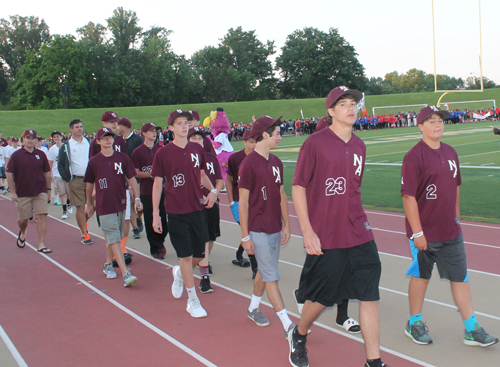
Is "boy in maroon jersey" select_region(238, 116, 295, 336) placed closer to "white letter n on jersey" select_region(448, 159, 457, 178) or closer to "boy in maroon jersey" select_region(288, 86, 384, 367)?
"boy in maroon jersey" select_region(288, 86, 384, 367)

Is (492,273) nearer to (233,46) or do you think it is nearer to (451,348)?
(451,348)

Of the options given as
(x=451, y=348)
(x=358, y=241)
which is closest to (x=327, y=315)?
(x=451, y=348)

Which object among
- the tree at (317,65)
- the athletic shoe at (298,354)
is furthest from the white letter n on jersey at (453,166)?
the tree at (317,65)

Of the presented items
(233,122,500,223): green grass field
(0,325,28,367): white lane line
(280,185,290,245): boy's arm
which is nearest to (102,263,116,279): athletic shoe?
(0,325,28,367): white lane line

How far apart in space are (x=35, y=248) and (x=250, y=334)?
19.3ft

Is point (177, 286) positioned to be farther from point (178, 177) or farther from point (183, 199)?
point (178, 177)

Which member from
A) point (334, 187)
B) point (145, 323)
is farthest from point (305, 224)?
point (145, 323)

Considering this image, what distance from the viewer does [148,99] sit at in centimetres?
7881

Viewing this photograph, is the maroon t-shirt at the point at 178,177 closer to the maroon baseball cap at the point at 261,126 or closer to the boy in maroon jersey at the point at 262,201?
the boy in maroon jersey at the point at 262,201

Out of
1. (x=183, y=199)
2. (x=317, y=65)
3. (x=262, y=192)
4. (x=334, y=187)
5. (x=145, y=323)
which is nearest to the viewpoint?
(x=334, y=187)

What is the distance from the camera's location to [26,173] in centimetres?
866

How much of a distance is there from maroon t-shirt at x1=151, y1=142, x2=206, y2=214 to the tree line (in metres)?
67.5

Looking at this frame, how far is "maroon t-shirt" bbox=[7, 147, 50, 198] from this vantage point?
8641 mm

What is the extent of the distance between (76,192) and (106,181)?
2.67 m
